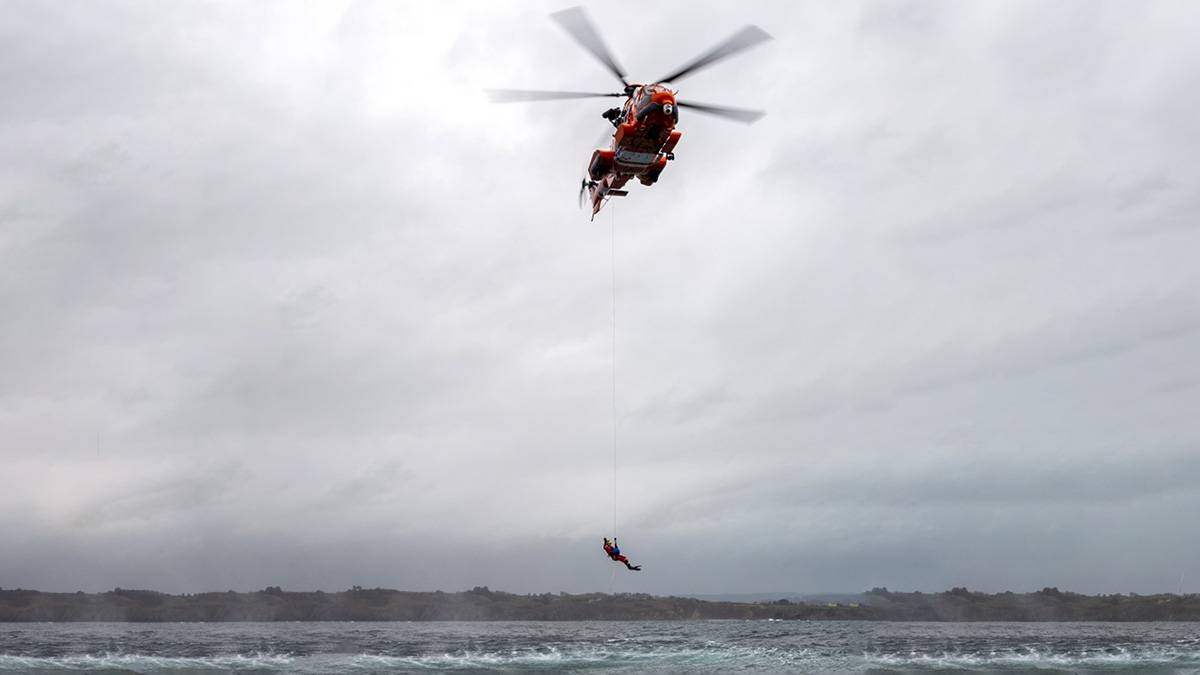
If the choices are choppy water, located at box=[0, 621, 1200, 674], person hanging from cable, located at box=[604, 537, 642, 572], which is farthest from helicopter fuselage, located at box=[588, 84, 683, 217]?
choppy water, located at box=[0, 621, 1200, 674]

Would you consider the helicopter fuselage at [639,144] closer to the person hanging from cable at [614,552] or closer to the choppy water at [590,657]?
the person hanging from cable at [614,552]

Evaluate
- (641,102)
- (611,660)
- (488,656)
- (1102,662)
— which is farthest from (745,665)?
(641,102)

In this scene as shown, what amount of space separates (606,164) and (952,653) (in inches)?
3008

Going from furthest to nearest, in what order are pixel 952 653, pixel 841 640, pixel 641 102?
pixel 841 640, pixel 952 653, pixel 641 102

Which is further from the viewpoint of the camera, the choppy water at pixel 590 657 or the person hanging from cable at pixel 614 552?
the choppy water at pixel 590 657

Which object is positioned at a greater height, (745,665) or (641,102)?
(641,102)

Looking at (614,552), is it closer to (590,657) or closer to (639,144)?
(639,144)

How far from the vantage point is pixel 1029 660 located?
273 feet

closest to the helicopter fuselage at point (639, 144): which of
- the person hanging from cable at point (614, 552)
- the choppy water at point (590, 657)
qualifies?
the person hanging from cable at point (614, 552)

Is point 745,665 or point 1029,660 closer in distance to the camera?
point 745,665

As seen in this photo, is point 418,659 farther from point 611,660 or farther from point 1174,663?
point 1174,663

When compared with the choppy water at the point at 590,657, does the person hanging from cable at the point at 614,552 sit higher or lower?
higher

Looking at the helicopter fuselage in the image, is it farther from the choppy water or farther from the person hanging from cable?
the choppy water

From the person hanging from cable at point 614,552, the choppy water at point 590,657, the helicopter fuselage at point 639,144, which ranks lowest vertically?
the choppy water at point 590,657
